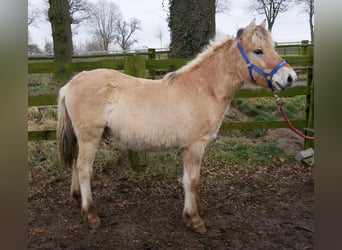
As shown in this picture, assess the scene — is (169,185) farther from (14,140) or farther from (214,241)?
(14,140)

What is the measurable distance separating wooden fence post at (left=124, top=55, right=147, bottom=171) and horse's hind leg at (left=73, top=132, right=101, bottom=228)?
1.01m

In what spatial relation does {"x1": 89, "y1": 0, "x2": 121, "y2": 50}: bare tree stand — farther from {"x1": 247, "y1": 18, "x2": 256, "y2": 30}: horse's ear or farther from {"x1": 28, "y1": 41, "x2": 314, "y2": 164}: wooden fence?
{"x1": 247, "y1": 18, "x2": 256, "y2": 30}: horse's ear

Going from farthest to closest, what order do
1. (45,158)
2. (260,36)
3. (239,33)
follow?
(45,158) < (239,33) < (260,36)

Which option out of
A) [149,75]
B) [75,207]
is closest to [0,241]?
[75,207]

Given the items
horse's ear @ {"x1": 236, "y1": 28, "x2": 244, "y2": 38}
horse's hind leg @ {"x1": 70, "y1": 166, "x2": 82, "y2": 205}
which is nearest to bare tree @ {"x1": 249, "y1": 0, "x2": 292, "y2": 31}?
horse's ear @ {"x1": 236, "y1": 28, "x2": 244, "y2": 38}

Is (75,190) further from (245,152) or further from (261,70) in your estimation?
(245,152)

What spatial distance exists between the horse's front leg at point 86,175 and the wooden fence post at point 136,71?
3.30 ft

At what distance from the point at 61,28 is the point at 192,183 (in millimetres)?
3327

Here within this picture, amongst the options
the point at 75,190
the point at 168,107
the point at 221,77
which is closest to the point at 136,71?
the point at 168,107

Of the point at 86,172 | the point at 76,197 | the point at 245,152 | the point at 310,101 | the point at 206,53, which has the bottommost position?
the point at 76,197

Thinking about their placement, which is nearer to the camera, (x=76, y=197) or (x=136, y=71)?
(x=76, y=197)

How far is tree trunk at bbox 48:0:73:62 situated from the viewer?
465 cm

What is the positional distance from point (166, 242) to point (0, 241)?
7.43 ft

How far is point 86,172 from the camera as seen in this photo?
2928 millimetres
